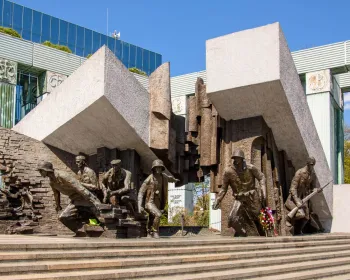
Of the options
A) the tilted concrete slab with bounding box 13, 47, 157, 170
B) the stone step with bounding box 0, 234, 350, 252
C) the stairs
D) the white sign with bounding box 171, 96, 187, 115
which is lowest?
the stairs

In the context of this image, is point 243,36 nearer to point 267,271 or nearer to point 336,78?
point 267,271

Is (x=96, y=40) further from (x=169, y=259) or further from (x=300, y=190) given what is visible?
(x=169, y=259)

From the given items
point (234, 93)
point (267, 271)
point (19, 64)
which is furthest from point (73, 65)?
point (267, 271)

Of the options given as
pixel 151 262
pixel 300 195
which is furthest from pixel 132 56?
pixel 151 262

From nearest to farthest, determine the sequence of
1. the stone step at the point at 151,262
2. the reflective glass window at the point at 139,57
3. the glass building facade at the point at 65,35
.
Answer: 1. the stone step at the point at 151,262
2. the glass building facade at the point at 65,35
3. the reflective glass window at the point at 139,57

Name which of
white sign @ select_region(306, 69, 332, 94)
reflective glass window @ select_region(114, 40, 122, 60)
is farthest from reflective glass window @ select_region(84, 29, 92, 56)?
white sign @ select_region(306, 69, 332, 94)

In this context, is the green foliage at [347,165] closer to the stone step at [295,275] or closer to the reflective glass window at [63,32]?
the reflective glass window at [63,32]

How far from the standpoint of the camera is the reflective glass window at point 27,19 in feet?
101

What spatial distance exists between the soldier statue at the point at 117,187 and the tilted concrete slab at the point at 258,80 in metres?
2.40

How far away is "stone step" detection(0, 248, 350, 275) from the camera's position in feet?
18.1

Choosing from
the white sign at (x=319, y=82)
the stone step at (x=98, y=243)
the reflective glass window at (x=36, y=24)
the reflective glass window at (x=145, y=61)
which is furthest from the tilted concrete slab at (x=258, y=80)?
the reflective glass window at (x=145, y=61)

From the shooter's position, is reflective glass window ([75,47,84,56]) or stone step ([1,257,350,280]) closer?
stone step ([1,257,350,280])

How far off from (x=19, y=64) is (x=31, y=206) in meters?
9.65

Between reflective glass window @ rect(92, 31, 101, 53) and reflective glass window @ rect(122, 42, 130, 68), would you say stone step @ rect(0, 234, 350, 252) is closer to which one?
reflective glass window @ rect(122, 42, 130, 68)
